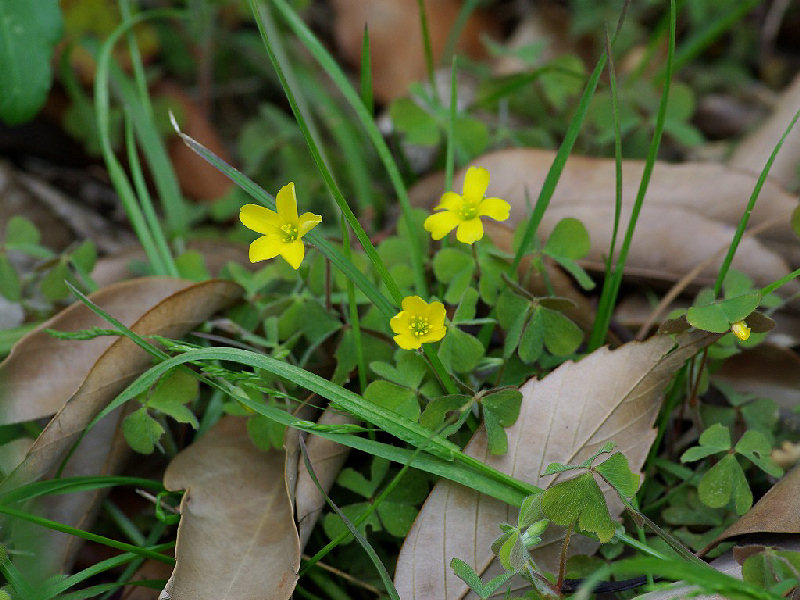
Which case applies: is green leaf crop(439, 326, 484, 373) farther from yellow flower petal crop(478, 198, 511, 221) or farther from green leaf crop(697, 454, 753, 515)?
green leaf crop(697, 454, 753, 515)

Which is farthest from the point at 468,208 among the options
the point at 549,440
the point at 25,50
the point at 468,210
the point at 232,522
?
the point at 25,50

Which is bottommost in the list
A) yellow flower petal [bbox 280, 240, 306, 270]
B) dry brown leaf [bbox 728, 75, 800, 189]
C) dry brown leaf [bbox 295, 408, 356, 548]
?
dry brown leaf [bbox 295, 408, 356, 548]

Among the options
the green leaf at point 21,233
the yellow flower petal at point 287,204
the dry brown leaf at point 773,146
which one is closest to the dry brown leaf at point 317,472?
the yellow flower petal at point 287,204

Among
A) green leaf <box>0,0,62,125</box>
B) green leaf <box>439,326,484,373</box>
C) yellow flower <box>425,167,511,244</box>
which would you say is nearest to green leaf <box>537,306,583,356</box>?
green leaf <box>439,326,484,373</box>

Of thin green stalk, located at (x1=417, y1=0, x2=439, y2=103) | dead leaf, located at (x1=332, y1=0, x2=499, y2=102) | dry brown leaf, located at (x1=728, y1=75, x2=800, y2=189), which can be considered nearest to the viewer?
thin green stalk, located at (x1=417, y1=0, x2=439, y2=103)

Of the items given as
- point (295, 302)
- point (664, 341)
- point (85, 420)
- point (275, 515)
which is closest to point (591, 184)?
point (664, 341)

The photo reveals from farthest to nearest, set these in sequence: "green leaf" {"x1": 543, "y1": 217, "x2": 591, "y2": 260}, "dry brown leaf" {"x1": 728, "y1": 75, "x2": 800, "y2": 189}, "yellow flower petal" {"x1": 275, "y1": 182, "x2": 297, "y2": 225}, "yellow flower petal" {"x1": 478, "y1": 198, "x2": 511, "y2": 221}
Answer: "dry brown leaf" {"x1": 728, "y1": 75, "x2": 800, "y2": 189} < "green leaf" {"x1": 543, "y1": 217, "x2": 591, "y2": 260} < "yellow flower petal" {"x1": 478, "y1": 198, "x2": 511, "y2": 221} < "yellow flower petal" {"x1": 275, "y1": 182, "x2": 297, "y2": 225}
